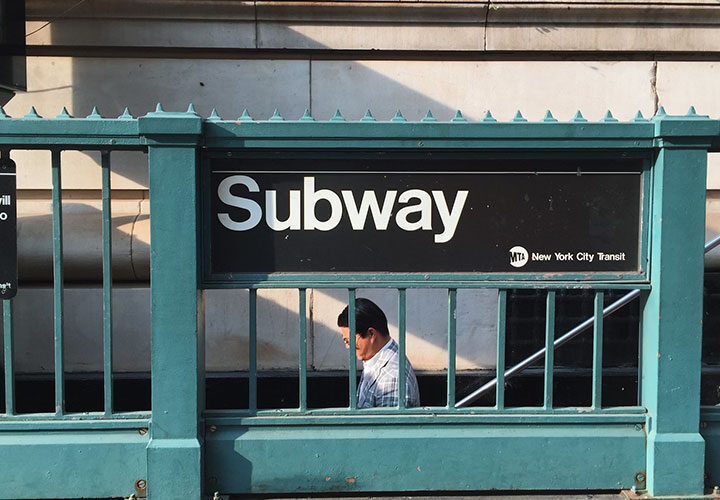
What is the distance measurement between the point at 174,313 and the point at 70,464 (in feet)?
2.88

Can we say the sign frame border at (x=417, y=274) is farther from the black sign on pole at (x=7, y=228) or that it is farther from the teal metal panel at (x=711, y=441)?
the black sign on pole at (x=7, y=228)

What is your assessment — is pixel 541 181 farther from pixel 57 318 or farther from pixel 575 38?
pixel 575 38

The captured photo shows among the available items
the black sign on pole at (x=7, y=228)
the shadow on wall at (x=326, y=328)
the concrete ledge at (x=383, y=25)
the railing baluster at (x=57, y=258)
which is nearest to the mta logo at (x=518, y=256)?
the railing baluster at (x=57, y=258)

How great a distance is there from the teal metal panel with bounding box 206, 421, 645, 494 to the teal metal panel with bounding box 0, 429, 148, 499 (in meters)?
0.39

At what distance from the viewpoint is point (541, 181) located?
3.79m

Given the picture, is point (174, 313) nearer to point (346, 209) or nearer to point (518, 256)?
point (346, 209)

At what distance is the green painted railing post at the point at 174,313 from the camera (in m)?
3.63

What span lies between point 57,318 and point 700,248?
3.10 m

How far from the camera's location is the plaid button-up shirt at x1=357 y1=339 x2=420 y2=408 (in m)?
4.30

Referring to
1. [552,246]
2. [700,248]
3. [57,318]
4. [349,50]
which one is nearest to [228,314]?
[349,50]

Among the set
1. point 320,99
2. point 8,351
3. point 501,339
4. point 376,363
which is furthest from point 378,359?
point 320,99

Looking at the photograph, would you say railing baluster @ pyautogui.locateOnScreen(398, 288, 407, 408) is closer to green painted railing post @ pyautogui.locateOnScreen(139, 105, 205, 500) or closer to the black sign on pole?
green painted railing post @ pyautogui.locateOnScreen(139, 105, 205, 500)

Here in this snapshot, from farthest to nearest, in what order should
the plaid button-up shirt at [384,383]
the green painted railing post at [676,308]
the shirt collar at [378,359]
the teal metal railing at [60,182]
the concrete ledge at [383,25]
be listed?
the concrete ledge at [383,25] → the shirt collar at [378,359] → the plaid button-up shirt at [384,383] → the green painted railing post at [676,308] → the teal metal railing at [60,182]

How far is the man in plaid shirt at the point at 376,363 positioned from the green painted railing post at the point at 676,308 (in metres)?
1.29
